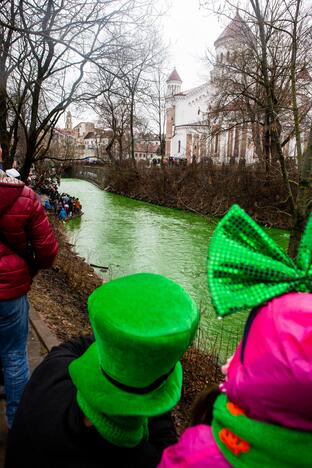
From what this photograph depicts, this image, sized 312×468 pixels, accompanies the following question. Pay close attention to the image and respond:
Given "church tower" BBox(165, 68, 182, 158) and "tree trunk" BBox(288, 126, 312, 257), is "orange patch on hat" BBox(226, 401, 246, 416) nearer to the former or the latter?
"tree trunk" BBox(288, 126, 312, 257)

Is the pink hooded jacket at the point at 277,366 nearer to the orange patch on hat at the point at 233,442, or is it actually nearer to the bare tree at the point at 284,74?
the orange patch on hat at the point at 233,442

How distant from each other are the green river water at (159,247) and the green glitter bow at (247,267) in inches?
187

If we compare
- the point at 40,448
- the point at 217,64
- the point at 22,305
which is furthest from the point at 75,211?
the point at 40,448

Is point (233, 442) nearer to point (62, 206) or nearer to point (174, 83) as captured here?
point (62, 206)

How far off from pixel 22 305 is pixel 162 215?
71.7ft

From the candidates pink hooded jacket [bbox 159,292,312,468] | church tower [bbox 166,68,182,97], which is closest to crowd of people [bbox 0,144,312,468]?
pink hooded jacket [bbox 159,292,312,468]

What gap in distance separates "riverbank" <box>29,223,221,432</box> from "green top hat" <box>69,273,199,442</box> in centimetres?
240

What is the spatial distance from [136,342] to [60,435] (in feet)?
1.24

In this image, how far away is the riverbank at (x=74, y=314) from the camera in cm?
355

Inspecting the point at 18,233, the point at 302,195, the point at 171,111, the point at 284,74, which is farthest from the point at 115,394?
the point at 171,111

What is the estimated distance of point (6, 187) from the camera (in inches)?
78.2

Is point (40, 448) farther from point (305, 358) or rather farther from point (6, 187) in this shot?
point (6, 187)

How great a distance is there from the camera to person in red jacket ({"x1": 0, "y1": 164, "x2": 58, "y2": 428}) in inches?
80.9

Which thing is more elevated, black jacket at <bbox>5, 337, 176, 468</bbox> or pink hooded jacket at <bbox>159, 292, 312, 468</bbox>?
pink hooded jacket at <bbox>159, 292, 312, 468</bbox>
